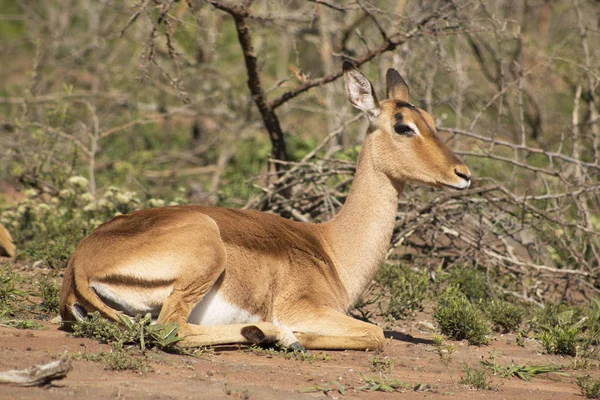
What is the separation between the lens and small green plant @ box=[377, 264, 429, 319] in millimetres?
6996

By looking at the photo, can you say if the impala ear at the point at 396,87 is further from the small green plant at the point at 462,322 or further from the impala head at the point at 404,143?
the small green plant at the point at 462,322

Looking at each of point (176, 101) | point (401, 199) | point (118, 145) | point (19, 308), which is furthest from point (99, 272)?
point (176, 101)

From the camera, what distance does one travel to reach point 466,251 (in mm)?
8133

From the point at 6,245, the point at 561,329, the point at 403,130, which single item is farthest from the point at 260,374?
the point at 6,245

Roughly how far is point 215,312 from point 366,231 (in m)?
1.52

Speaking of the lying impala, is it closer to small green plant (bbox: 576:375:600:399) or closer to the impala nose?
the impala nose

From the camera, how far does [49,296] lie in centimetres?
599

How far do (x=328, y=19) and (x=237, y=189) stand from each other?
4219 millimetres

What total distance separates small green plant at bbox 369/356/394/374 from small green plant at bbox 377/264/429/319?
1.48 metres

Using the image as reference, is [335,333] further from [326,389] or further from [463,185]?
[463,185]

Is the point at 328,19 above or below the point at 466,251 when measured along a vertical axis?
above

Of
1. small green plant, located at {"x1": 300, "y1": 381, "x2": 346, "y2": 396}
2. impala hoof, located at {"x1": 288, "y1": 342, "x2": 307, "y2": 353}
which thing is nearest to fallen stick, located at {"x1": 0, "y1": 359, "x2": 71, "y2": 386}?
small green plant, located at {"x1": 300, "y1": 381, "x2": 346, "y2": 396}

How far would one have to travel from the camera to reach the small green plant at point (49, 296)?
5.95m

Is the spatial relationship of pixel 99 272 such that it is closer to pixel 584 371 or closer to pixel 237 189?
pixel 584 371
